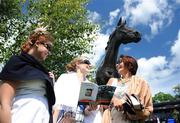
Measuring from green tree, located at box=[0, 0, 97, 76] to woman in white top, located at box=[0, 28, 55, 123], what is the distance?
20973mm

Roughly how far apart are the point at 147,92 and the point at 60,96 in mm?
1059

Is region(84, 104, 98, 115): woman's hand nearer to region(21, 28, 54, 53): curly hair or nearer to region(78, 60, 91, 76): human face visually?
region(78, 60, 91, 76): human face

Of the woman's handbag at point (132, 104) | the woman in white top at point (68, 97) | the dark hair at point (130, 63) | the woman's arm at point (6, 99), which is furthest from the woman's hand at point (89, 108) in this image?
the woman's arm at point (6, 99)

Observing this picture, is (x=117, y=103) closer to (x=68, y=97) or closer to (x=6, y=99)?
(x=68, y=97)

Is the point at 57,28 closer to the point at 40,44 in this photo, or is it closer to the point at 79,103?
the point at 79,103

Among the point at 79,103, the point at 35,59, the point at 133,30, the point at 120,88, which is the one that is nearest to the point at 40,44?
the point at 35,59

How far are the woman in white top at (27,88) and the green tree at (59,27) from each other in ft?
68.8

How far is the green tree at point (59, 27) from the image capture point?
2464 cm

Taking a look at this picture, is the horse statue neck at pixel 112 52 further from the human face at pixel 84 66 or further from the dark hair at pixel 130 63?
the dark hair at pixel 130 63

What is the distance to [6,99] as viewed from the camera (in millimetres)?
3014

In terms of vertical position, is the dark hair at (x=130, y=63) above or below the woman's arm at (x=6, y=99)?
above

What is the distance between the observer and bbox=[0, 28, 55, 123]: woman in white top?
3.06 metres

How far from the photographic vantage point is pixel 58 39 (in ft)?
82.3

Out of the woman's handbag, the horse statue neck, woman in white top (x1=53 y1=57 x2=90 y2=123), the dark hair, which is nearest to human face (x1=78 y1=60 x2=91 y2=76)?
woman in white top (x1=53 y1=57 x2=90 y2=123)
